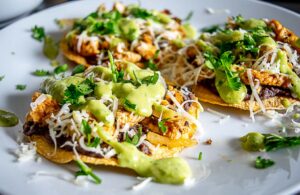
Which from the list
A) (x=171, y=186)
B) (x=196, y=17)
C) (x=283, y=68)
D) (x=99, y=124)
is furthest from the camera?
(x=196, y=17)

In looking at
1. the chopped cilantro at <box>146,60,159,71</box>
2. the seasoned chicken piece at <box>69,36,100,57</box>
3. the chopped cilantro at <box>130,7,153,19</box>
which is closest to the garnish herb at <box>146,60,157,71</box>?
the chopped cilantro at <box>146,60,159,71</box>

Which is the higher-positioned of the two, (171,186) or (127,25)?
(127,25)

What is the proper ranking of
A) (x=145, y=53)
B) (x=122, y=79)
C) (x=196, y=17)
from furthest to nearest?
1. (x=196, y=17)
2. (x=145, y=53)
3. (x=122, y=79)

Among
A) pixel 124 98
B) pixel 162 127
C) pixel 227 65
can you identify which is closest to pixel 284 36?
pixel 227 65

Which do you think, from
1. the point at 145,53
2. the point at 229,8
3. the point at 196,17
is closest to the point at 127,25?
the point at 145,53

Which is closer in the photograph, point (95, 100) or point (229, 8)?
point (95, 100)

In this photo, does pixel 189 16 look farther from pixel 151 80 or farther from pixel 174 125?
pixel 174 125

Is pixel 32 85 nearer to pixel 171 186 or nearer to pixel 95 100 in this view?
pixel 95 100
